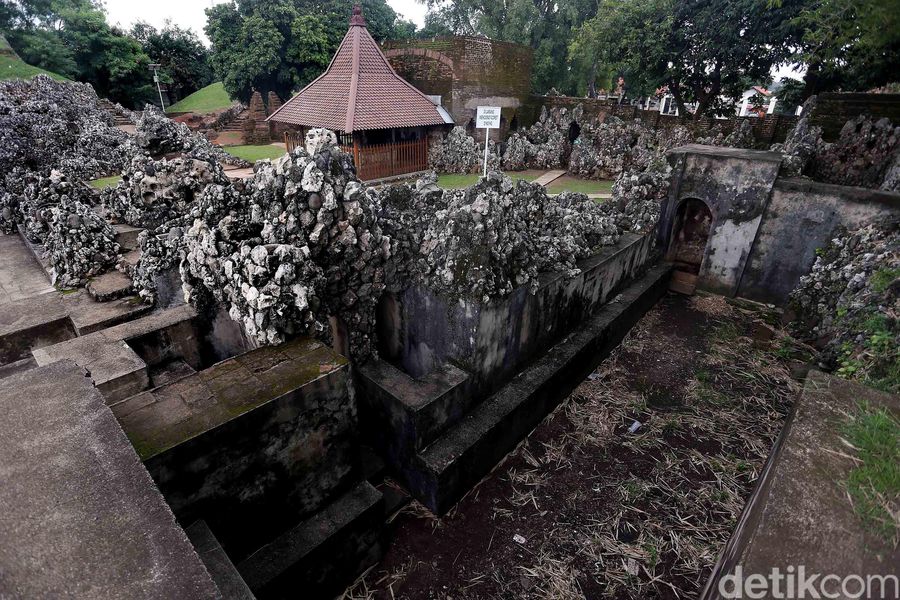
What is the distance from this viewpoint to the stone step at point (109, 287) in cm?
547

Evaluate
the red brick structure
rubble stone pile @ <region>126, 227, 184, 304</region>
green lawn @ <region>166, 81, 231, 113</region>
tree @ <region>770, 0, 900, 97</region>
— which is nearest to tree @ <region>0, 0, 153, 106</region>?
green lawn @ <region>166, 81, 231, 113</region>

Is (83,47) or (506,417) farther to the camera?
(83,47)

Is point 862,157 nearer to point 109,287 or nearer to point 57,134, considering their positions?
point 109,287

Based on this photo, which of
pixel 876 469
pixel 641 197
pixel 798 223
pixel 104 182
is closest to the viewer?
pixel 876 469

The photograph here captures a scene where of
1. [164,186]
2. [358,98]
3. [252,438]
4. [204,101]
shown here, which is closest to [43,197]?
[164,186]

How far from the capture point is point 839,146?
1066 centimetres

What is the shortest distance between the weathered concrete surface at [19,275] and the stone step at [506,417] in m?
5.63

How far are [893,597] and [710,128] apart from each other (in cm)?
1923

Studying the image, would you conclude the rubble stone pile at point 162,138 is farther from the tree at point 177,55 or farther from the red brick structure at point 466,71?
the tree at point 177,55

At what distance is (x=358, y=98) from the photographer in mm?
16609

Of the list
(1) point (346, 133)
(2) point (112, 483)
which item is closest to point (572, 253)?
(2) point (112, 483)

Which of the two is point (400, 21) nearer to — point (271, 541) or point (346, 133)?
point (346, 133)

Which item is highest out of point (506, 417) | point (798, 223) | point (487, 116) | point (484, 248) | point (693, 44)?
point (693, 44)

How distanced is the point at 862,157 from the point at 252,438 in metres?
13.7
